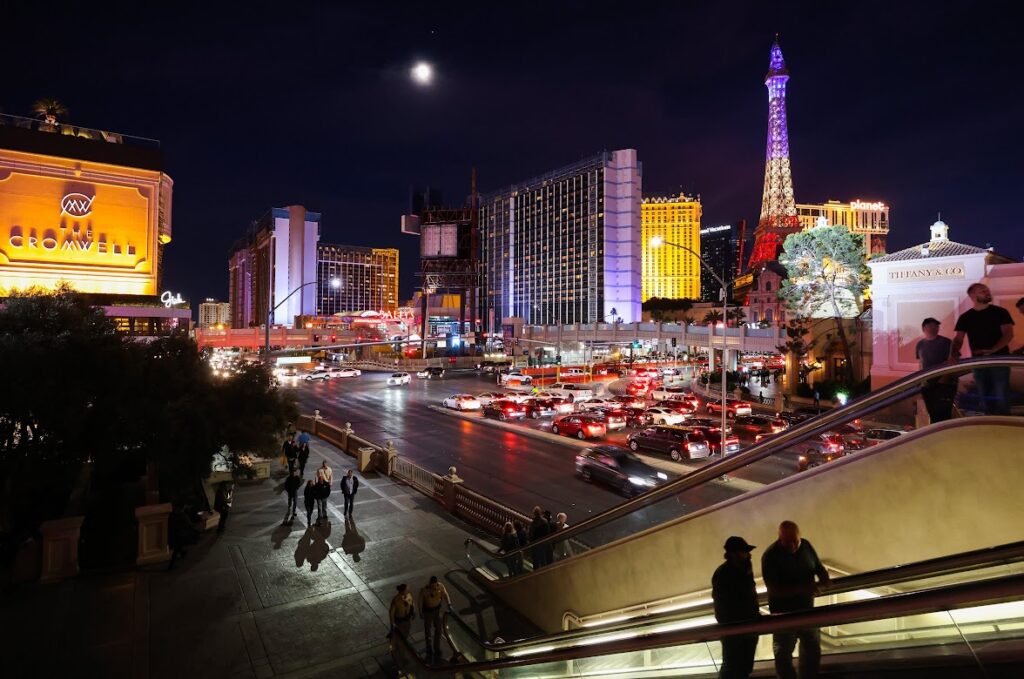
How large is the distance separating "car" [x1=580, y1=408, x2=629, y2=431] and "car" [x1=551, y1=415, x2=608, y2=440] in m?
0.86

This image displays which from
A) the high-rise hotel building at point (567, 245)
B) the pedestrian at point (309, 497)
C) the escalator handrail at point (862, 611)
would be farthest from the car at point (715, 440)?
the high-rise hotel building at point (567, 245)

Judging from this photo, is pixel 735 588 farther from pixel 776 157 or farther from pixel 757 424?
pixel 776 157

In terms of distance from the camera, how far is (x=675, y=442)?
73.3 ft

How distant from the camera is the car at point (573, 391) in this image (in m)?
42.0

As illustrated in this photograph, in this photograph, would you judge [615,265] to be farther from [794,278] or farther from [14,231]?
[14,231]

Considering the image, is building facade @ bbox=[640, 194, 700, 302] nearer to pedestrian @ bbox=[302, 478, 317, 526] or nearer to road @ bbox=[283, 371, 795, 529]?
road @ bbox=[283, 371, 795, 529]

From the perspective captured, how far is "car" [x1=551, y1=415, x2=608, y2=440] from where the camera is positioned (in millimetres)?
27297

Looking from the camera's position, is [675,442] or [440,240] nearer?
[675,442]

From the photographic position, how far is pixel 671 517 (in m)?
7.15

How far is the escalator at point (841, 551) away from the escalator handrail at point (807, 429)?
0.06 ft

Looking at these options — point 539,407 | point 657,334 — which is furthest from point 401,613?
point 657,334

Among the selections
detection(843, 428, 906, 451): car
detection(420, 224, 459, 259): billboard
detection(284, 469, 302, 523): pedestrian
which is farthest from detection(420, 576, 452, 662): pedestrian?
detection(420, 224, 459, 259): billboard

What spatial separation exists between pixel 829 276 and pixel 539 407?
24.2 metres

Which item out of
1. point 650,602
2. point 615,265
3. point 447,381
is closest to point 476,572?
point 650,602
